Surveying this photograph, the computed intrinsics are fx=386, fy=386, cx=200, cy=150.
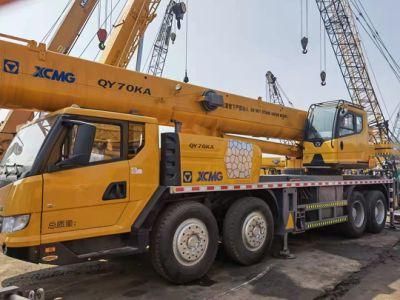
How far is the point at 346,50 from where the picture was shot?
119ft

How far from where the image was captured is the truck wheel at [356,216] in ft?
30.5

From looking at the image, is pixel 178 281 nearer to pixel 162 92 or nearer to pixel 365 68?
pixel 162 92

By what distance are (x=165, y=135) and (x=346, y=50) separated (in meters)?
35.0

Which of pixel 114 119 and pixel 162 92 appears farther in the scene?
pixel 162 92

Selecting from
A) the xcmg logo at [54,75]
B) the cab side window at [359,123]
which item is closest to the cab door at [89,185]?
the xcmg logo at [54,75]

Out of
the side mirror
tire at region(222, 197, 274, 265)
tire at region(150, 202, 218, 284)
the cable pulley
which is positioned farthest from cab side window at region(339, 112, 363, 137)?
the cable pulley

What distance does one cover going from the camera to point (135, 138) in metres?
5.34

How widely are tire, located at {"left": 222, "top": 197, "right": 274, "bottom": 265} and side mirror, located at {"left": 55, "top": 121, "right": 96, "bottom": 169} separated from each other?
8.92 feet

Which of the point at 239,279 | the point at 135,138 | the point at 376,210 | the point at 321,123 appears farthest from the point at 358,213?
the point at 135,138

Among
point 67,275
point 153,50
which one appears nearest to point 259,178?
point 67,275

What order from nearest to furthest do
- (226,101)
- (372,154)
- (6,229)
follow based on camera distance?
(6,229), (226,101), (372,154)

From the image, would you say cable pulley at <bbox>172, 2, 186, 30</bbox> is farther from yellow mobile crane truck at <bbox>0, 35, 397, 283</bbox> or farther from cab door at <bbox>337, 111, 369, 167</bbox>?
yellow mobile crane truck at <bbox>0, 35, 397, 283</bbox>

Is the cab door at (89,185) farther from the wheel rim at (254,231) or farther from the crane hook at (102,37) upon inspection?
the crane hook at (102,37)

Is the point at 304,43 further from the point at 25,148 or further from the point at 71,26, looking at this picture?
the point at 25,148
